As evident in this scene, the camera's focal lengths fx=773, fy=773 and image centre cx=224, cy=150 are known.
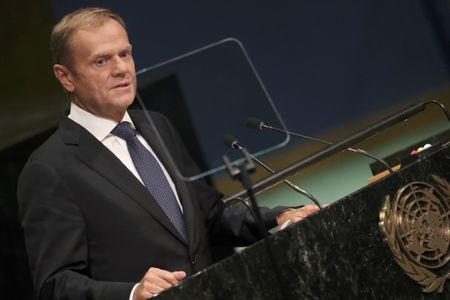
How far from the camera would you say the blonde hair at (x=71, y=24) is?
224 centimetres

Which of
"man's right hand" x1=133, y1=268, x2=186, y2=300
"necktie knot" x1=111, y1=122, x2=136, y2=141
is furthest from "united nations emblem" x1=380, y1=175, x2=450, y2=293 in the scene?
"necktie knot" x1=111, y1=122, x2=136, y2=141

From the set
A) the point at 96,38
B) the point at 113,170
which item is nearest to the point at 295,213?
the point at 113,170

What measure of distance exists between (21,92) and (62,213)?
1.48 m

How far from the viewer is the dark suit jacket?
2.03m

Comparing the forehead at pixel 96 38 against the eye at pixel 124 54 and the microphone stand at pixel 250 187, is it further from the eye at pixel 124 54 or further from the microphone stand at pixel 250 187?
Answer: the microphone stand at pixel 250 187

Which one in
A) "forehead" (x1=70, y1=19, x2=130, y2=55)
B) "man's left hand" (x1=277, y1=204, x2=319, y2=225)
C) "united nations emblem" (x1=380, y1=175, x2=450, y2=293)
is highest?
"forehead" (x1=70, y1=19, x2=130, y2=55)

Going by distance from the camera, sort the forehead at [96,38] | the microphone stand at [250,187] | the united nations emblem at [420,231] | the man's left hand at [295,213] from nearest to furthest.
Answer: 1. the microphone stand at [250,187]
2. the united nations emblem at [420,231]
3. the man's left hand at [295,213]
4. the forehead at [96,38]

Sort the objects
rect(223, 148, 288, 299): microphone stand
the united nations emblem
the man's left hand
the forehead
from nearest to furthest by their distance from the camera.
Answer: rect(223, 148, 288, 299): microphone stand < the united nations emblem < the man's left hand < the forehead

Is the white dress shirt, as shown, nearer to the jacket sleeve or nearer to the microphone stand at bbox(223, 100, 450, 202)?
the jacket sleeve

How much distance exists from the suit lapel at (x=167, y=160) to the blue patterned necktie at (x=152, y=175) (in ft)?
0.07

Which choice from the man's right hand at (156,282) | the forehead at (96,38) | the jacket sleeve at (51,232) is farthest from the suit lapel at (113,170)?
the man's right hand at (156,282)

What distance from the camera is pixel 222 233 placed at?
2430 mm

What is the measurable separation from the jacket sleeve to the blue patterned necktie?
0.23 m

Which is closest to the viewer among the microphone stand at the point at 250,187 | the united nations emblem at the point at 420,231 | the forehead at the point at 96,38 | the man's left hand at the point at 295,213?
the microphone stand at the point at 250,187
